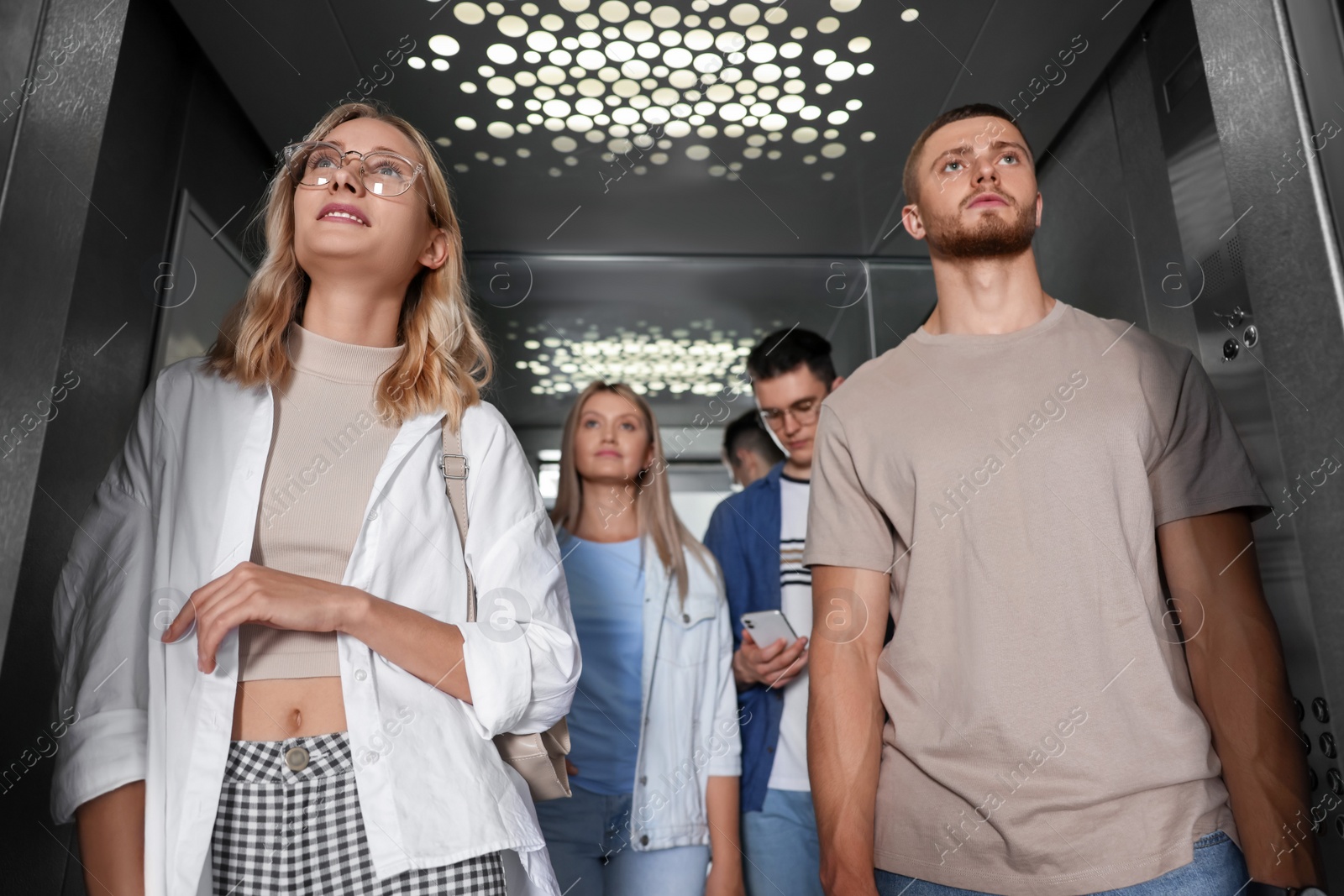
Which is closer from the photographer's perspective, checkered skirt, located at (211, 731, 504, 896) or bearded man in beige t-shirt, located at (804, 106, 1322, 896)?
checkered skirt, located at (211, 731, 504, 896)

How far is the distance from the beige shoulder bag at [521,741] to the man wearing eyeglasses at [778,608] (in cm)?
97

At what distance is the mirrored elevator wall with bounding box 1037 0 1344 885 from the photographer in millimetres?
1978

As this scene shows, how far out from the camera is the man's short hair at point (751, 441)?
425 centimetres

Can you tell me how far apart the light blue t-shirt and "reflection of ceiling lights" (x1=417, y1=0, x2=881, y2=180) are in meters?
1.49

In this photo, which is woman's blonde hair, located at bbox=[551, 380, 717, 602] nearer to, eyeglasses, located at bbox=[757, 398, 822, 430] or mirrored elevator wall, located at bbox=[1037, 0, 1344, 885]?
eyeglasses, located at bbox=[757, 398, 822, 430]

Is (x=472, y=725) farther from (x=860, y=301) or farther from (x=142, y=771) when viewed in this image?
(x=860, y=301)

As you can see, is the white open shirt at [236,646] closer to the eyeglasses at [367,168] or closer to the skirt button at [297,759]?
the skirt button at [297,759]

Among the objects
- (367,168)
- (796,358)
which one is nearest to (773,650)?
(796,358)

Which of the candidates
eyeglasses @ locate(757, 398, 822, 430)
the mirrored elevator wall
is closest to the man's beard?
the mirrored elevator wall

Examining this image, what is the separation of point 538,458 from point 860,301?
289cm

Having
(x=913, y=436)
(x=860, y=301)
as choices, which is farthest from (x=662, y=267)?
(x=913, y=436)

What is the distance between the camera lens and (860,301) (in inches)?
183

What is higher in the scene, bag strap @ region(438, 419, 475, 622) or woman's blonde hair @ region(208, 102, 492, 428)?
woman's blonde hair @ region(208, 102, 492, 428)

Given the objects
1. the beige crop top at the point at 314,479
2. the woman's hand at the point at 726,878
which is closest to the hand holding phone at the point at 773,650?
the woman's hand at the point at 726,878
